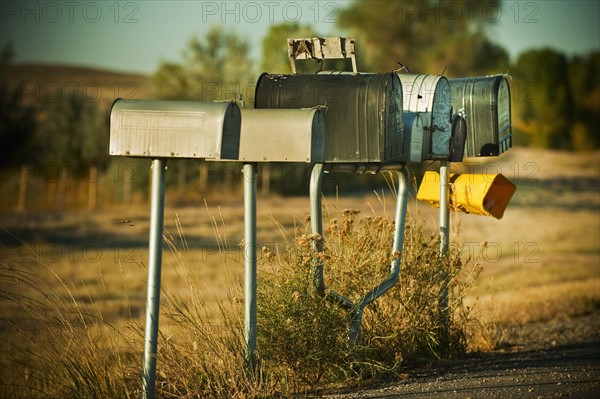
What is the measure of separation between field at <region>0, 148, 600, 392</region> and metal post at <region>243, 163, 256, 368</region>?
1.06 feet

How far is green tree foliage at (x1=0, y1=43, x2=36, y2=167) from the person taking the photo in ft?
106

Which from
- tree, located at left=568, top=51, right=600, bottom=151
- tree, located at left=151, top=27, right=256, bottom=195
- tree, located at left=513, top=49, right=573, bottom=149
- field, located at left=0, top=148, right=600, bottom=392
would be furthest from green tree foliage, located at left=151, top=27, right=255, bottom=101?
tree, located at left=568, top=51, right=600, bottom=151

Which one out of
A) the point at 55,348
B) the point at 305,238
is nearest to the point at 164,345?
the point at 55,348

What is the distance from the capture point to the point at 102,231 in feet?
78.3

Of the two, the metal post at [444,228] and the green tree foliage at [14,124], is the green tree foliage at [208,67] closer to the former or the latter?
the green tree foliage at [14,124]

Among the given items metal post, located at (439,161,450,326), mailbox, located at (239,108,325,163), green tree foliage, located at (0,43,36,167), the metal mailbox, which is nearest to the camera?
mailbox, located at (239,108,325,163)

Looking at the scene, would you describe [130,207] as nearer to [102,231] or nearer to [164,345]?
[102,231]

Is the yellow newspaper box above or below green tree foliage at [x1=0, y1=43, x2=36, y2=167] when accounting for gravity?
below

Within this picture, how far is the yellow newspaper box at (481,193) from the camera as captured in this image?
26.4 feet

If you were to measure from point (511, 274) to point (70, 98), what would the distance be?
85.6 ft

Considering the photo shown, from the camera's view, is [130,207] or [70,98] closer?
[130,207]

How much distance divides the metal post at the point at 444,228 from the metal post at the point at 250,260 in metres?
2.20

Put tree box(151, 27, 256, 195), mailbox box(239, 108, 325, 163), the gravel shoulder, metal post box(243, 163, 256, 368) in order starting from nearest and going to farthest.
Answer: mailbox box(239, 108, 325, 163) < metal post box(243, 163, 256, 368) < the gravel shoulder < tree box(151, 27, 256, 195)

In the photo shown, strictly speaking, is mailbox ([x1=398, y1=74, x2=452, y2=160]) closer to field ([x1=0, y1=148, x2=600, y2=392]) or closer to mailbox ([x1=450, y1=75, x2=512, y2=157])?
field ([x1=0, y1=148, x2=600, y2=392])
